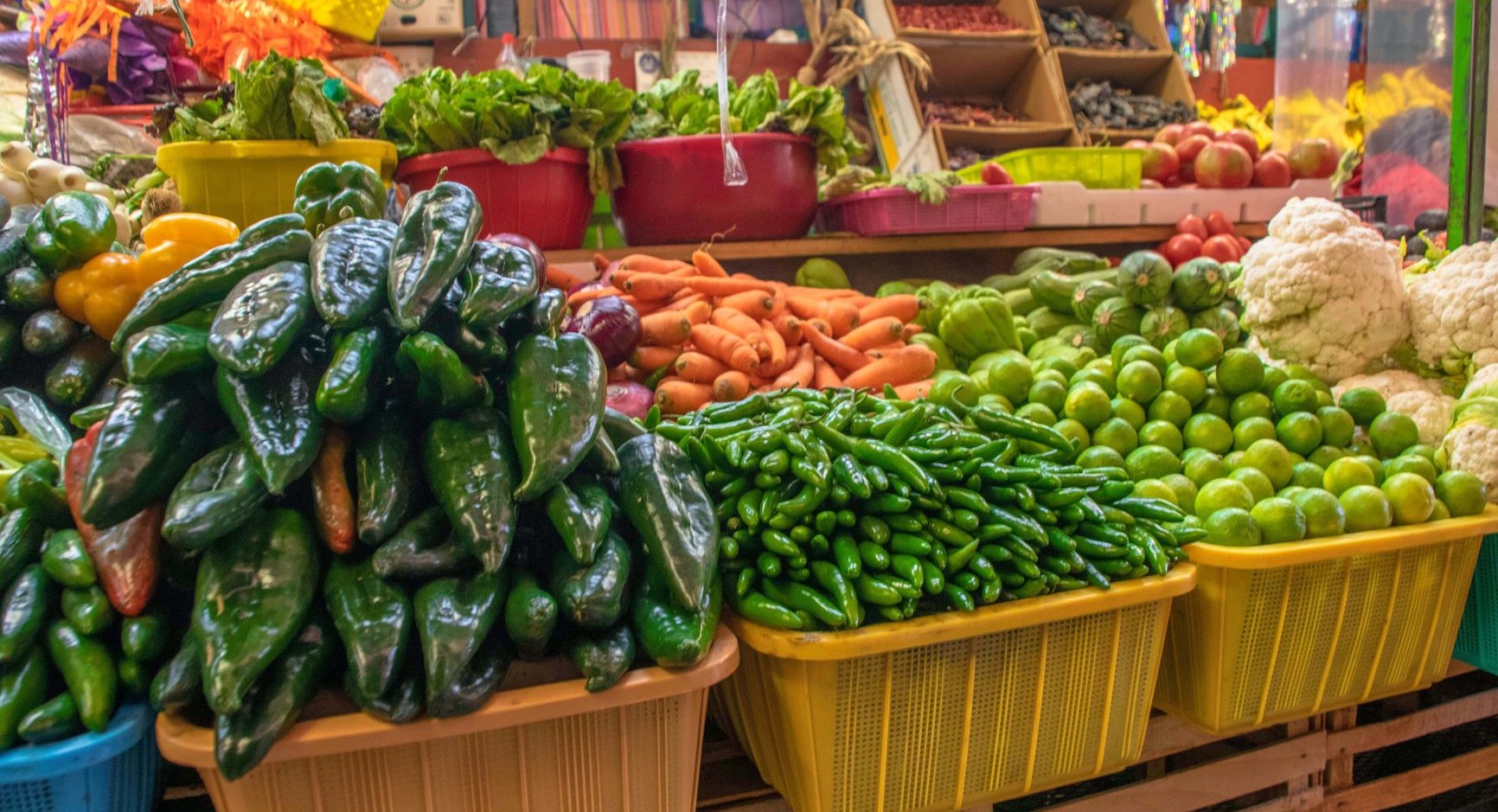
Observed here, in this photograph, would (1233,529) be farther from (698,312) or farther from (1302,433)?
(698,312)

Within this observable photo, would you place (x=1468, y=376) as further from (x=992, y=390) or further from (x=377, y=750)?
(x=377, y=750)

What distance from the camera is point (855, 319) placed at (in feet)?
9.23

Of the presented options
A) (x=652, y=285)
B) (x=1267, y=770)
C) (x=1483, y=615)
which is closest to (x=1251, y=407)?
(x=1483, y=615)

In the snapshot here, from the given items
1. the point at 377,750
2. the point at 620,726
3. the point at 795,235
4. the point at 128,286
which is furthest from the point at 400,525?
the point at 795,235

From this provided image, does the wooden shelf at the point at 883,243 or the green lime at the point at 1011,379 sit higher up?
the wooden shelf at the point at 883,243

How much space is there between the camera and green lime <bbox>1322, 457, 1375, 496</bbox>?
1.74 metres

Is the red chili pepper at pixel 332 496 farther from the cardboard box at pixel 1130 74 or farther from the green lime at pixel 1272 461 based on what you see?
the cardboard box at pixel 1130 74

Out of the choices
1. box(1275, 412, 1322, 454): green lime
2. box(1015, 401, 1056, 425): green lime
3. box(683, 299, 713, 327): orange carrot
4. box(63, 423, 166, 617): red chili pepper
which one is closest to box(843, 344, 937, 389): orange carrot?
box(683, 299, 713, 327): orange carrot

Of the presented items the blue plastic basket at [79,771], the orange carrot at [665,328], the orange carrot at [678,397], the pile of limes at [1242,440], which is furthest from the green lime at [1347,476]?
the blue plastic basket at [79,771]

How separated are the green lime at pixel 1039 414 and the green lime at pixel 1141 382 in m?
0.17

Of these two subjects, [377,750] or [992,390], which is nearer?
[377,750]

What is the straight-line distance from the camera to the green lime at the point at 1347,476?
1737 millimetres

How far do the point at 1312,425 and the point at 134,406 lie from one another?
2.00 m

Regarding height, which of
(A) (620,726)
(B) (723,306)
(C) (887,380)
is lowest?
(A) (620,726)
